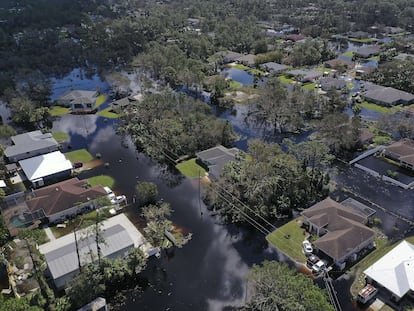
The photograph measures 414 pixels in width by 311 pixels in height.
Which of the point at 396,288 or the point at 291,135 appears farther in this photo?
the point at 291,135

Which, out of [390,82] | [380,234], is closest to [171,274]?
[380,234]

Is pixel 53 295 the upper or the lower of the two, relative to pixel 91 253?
lower

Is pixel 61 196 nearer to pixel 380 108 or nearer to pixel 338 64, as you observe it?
pixel 380 108

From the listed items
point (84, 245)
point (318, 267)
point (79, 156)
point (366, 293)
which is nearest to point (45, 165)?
point (79, 156)

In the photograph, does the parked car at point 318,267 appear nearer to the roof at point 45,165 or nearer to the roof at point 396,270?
the roof at point 396,270

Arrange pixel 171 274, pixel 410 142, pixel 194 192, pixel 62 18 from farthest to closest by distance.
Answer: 1. pixel 62 18
2. pixel 410 142
3. pixel 194 192
4. pixel 171 274

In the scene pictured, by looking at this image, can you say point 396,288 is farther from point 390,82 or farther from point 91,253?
point 390,82
